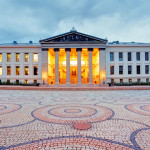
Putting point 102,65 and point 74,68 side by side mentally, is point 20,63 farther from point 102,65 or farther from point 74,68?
point 102,65

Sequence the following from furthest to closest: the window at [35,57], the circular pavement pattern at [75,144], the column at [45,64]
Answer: the window at [35,57], the column at [45,64], the circular pavement pattern at [75,144]

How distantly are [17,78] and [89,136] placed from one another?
3848 centimetres

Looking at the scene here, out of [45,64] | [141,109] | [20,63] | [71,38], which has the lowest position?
[141,109]

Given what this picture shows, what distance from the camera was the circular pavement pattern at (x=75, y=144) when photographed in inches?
138

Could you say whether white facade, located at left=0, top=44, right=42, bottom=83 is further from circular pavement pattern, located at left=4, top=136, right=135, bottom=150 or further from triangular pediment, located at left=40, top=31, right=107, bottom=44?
circular pavement pattern, located at left=4, top=136, right=135, bottom=150

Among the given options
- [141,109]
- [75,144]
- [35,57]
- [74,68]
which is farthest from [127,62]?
[75,144]

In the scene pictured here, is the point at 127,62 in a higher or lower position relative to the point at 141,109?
higher

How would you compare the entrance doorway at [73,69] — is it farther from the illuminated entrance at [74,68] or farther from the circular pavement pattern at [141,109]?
Result: the circular pavement pattern at [141,109]

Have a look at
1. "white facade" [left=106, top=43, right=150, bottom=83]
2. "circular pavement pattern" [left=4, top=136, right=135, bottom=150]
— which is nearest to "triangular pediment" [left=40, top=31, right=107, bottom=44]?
"white facade" [left=106, top=43, right=150, bottom=83]

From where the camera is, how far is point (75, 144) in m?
3.66

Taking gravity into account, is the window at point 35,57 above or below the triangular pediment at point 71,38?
below

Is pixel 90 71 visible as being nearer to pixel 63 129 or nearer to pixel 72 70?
pixel 72 70

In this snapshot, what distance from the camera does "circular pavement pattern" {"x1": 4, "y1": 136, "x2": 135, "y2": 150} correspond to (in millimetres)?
3498

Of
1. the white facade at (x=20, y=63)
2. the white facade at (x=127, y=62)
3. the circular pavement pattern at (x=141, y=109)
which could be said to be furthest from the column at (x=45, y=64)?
the circular pavement pattern at (x=141, y=109)
